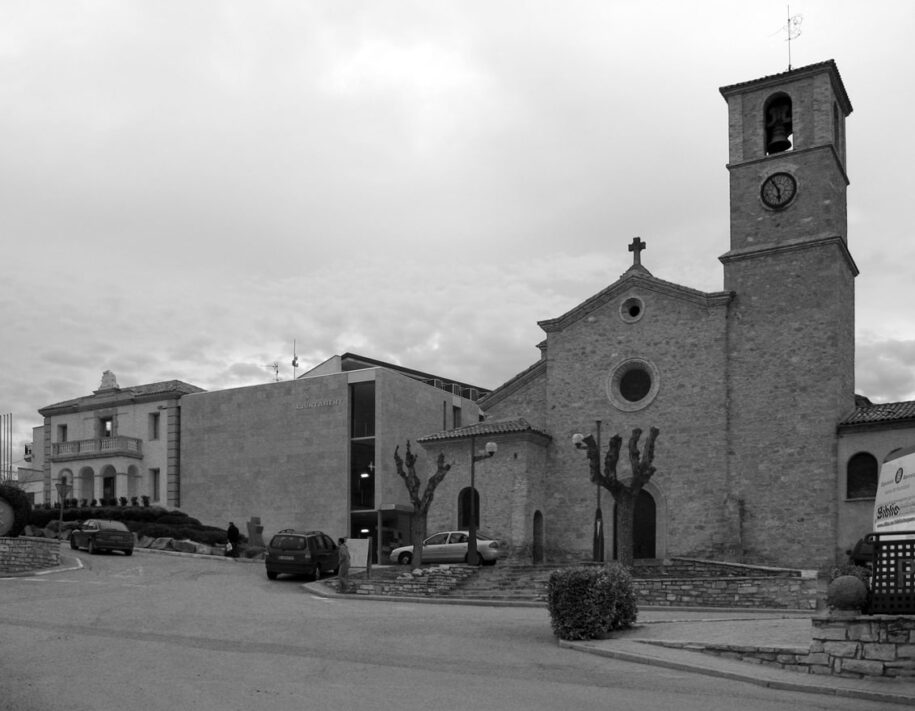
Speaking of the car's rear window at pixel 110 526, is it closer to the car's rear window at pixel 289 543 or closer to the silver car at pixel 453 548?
the car's rear window at pixel 289 543

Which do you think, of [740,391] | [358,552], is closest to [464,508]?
[358,552]

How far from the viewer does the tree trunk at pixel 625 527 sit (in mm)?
24766

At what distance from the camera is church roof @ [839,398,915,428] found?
29391 millimetres

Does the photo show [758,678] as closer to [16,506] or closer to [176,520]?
[16,506]

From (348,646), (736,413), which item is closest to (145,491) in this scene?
(736,413)

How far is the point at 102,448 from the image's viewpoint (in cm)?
4916

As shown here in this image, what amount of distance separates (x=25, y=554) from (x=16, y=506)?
1.31m

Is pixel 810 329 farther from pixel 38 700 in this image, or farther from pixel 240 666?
pixel 38 700

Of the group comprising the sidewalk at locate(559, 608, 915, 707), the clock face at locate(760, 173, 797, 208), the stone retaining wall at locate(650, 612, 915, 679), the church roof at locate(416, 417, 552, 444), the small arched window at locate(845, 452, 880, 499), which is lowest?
the sidewalk at locate(559, 608, 915, 707)

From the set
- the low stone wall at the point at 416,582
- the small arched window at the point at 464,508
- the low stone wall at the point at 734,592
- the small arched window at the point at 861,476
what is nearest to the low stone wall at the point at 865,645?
the low stone wall at the point at 734,592

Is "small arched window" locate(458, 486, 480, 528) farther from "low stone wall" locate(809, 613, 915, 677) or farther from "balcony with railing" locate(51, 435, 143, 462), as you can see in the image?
"low stone wall" locate(809, 613, 915, 677)

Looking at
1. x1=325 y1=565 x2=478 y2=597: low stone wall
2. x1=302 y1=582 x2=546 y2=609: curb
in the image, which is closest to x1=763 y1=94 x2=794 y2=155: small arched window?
x1=325 y1=565 x2=478 y2=597: low stone wall

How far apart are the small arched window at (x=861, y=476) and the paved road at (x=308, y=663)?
14.3m

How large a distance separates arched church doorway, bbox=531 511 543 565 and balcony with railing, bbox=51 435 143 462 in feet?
73.8
